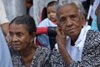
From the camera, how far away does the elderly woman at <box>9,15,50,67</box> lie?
108 inches

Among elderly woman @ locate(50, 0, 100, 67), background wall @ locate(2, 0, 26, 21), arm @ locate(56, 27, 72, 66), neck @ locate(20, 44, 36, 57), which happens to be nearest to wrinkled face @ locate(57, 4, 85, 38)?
elderly woman @ locate(50, 0, 100, 67)

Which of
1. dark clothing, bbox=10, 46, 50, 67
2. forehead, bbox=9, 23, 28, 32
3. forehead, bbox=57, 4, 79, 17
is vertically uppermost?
forehead, bbox=57, 4, 79, 17

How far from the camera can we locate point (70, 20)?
8.06 feet

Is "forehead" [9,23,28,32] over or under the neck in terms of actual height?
over

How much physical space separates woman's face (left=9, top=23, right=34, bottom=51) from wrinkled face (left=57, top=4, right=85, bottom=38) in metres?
0.54

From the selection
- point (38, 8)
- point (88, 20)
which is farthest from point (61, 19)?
point (38, 8)

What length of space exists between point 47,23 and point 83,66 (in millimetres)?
1821

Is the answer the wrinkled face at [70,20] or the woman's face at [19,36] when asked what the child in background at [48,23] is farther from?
the woman's face at [19,36]

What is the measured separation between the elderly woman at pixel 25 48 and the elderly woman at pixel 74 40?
206 mm

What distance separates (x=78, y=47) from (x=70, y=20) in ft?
1.16

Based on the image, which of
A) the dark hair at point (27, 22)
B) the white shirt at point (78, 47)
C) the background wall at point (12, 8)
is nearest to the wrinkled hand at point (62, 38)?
the white shirt at point (78, 47)

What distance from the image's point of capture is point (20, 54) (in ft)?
9.52

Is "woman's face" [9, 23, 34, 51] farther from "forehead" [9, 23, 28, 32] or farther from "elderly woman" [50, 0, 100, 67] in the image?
"elderly woman" [50, 0, 100, 67]

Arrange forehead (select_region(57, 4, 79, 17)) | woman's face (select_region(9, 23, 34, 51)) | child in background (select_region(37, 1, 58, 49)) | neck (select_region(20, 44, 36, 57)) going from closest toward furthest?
forehead (select_region(57, 4, 79, 17)), woman's face (select_region(9, 23, 34, 51)), neck (select_region(20, 44, 36, 57)), child in background (select_region(37, 1, 58, 49))
